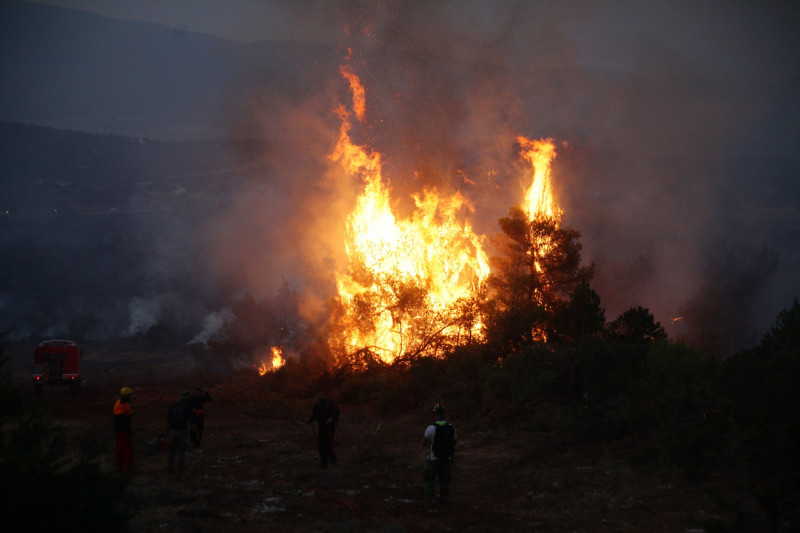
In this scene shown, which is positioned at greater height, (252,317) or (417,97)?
(417,97)

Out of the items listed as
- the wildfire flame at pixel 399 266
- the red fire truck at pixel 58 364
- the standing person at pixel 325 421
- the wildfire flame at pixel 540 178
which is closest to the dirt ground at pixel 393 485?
the standing person at pixel 325 421

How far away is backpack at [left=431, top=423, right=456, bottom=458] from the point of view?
12.0m

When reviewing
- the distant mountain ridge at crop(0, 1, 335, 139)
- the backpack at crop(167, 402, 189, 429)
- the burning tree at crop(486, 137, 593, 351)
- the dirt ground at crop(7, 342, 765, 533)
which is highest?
the distant mountain ridge at crop(0, 1, 335, 139)

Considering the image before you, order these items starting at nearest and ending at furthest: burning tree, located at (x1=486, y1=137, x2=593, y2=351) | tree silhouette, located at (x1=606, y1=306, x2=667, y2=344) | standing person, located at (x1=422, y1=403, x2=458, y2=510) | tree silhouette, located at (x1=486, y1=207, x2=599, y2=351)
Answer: standing person, located at (x1=422, y1=403, x2=458, y2=510) → tree silhouette, located at (x1=606, y1=306, x2=667, y2=344) → burning tree, located at (x1=486, y1=137, x2=593, y2=351) → tree silhouette, located at (x1=486, y1=207, x2=599, y2=351)

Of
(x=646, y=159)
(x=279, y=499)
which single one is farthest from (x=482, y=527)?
(x=646, y=159)

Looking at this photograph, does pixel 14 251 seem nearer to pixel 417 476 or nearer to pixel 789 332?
pixel 417 476

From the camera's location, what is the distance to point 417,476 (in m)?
15.4

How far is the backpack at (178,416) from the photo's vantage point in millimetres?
14555

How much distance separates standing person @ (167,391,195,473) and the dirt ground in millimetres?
365

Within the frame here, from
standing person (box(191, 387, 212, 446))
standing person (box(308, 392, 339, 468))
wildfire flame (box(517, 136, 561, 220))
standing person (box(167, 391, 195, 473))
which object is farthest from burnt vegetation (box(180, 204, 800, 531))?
standing person (box(167, 391, 195, 473))

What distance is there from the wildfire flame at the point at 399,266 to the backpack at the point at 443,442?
56.0 feet

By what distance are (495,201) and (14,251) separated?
51805 mm

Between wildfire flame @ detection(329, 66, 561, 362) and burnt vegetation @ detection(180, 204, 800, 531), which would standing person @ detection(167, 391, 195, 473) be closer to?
burnt vegetation @ detection(180, 204, 800, 531)

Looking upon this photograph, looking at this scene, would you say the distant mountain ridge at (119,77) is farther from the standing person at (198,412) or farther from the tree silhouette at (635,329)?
the standing person at (198,412)
